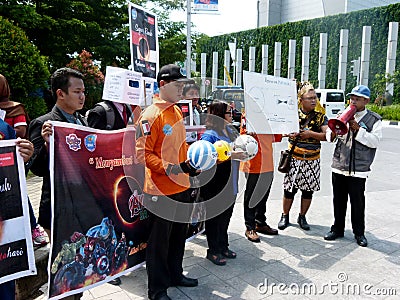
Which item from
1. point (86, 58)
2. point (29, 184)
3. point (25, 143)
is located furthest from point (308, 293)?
point (86, 58)

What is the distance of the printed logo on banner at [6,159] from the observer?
210cm

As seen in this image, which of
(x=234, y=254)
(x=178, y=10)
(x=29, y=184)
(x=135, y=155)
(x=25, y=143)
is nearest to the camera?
(x=25, y=143)

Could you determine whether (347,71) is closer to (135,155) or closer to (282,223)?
(282,223)

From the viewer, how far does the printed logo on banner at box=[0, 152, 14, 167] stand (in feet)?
6.89

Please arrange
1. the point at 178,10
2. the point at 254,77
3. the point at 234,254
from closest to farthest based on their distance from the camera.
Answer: the point at 254,77, the point at 234,254, the point at 178,10

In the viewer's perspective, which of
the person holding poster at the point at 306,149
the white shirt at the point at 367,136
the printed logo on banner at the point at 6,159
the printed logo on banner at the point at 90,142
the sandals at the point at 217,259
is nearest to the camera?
the printed logo on banner at the point at 6,159

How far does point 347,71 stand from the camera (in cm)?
2816

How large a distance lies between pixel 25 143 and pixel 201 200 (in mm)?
1768

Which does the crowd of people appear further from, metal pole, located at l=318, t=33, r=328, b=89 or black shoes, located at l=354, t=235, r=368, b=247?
metal pole, located at l=318, t=33, r=328, b=89

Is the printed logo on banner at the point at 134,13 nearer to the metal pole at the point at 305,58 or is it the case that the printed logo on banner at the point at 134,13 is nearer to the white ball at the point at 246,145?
the white ball at the point at 246,145

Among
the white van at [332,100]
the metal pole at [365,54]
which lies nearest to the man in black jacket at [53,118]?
the white van at [332,100]

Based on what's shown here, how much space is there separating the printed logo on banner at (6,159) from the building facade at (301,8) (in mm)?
44445

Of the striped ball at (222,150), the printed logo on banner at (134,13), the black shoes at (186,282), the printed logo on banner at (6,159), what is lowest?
the black shoes at (186,282)

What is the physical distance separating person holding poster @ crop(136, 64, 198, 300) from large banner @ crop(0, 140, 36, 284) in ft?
2.76
